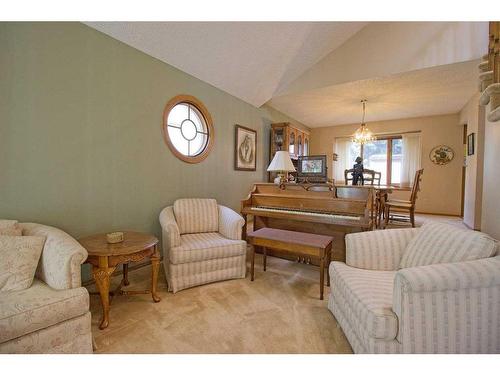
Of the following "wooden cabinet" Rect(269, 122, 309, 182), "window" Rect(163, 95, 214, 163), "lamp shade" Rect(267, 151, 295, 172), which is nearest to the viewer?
"window" Rect(163, 95, 214, 163)

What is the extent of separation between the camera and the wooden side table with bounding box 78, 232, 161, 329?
1545mm

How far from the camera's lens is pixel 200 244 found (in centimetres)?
215

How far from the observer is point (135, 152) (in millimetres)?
2398

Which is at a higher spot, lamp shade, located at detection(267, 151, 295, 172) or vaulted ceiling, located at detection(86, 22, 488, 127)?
vaulted ceiling, located at detection(86, 22, 488, 127)

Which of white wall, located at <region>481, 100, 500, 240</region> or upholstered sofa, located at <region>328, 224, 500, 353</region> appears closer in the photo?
upholstered sofa, located at <region>328, 224, 500, 353</region>

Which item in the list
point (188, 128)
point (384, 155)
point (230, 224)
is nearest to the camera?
point (230, 224)

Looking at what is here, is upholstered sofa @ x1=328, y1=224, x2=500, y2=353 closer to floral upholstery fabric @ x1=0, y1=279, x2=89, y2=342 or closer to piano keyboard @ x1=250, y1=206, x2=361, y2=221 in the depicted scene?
piano keyboard @ x1=250, y1=206, x2=361, y2=221

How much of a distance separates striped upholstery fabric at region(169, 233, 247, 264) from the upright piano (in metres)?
0.62

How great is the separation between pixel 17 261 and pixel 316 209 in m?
2.46

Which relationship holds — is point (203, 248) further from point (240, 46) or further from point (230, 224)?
point (240, 46)

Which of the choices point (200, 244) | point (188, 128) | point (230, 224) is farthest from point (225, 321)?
point (188, 128)

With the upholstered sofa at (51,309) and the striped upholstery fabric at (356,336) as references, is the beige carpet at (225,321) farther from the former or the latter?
the upholstered sofa at (51,309)

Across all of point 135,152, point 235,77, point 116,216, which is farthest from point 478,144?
point 116,216

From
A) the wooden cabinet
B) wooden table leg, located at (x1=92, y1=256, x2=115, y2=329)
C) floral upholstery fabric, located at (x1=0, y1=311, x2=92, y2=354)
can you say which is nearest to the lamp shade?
the wooden cabinet
